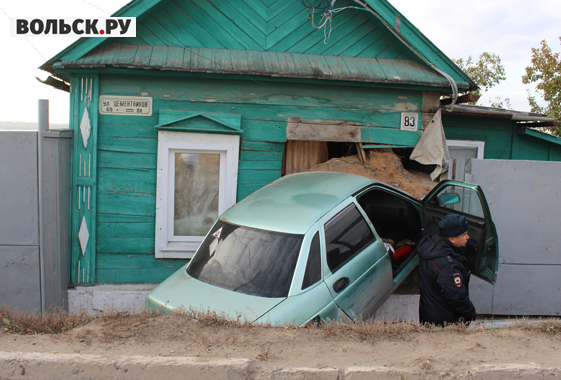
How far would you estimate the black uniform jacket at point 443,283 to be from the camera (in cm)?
358

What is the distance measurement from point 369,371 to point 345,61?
15.2 ft

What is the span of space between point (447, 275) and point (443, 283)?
0.28ft

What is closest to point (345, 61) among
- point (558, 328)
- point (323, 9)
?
point (323, 9)

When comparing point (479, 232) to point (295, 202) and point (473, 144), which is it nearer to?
point (295, 202)

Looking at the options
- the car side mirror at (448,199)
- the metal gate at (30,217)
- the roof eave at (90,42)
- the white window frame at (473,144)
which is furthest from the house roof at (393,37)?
the white window frame at (473,144)

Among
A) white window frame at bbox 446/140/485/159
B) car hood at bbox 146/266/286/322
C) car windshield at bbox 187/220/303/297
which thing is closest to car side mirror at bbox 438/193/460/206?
car windshield at bbox 187/220/303/297

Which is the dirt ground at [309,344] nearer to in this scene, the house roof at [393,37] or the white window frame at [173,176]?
the white window frame at [173,176]

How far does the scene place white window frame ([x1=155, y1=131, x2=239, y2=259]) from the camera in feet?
18.3

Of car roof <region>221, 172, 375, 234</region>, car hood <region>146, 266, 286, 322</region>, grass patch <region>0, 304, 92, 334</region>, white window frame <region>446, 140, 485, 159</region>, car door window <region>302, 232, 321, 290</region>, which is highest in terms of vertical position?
white window frame <region>446, 140, 485, 159</region>

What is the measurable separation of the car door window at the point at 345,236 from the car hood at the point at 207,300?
0.72 metres

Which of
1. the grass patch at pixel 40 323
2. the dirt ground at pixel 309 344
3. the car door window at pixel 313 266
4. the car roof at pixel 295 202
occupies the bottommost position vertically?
the grass patch at pixel 40 323

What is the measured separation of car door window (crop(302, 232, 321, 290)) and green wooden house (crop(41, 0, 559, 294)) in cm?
244

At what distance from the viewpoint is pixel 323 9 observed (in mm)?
5953

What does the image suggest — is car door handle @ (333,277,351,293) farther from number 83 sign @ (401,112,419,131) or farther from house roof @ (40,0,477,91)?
number 83 sign @ (401,112,419,131)
